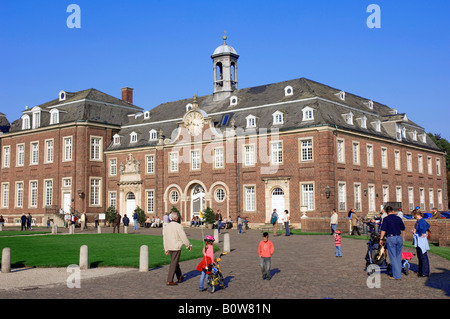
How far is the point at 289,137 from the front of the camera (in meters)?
36.9

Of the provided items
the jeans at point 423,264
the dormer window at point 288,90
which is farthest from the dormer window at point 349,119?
the jeans at point 423,264

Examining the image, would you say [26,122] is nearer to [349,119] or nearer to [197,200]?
[197,200]

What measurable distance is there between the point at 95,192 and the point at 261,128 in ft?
60.4

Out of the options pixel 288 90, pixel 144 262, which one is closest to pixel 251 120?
pixel 288 90

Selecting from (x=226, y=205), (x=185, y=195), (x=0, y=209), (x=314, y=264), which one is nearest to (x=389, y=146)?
(x=226, y=205)

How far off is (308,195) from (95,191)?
21.7 metres

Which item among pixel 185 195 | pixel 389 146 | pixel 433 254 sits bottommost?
pixel 433 254

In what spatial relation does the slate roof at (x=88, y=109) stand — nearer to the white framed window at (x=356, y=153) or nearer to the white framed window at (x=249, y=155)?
the white framed window at (x=249, y=155)

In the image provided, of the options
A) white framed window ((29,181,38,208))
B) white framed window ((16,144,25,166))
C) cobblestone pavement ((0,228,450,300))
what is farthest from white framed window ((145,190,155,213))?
cobblestone pavement ((0,228,450,300))

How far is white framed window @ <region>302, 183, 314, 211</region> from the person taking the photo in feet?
117

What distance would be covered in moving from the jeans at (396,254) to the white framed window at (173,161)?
3192 cm

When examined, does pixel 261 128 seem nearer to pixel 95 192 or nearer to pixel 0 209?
pixel 95 192

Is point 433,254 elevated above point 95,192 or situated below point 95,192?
below

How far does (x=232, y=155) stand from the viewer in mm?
39156
